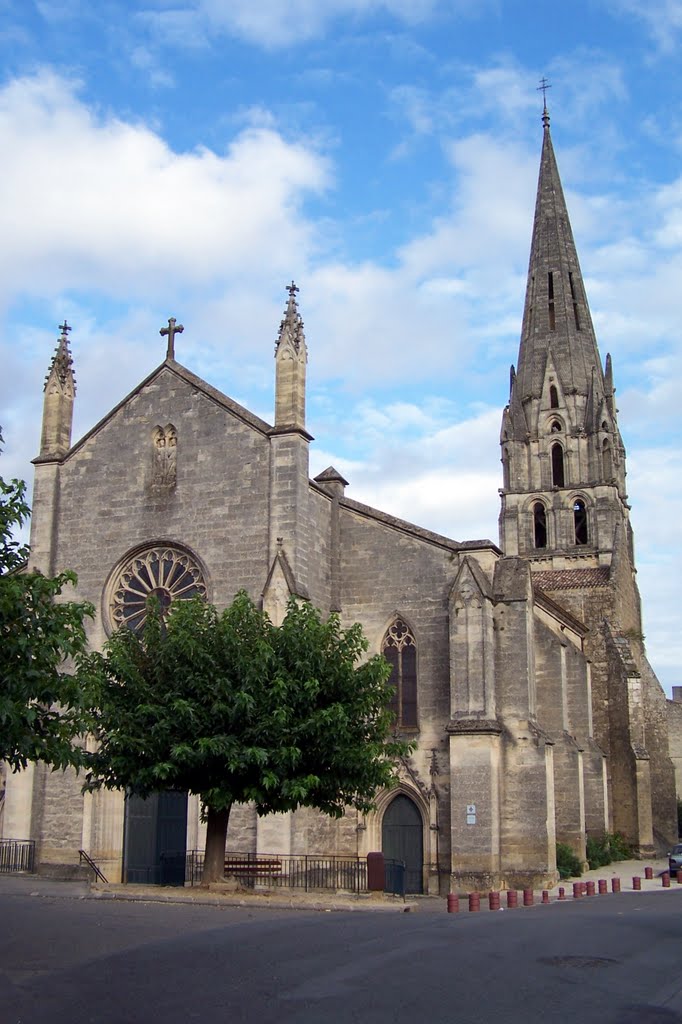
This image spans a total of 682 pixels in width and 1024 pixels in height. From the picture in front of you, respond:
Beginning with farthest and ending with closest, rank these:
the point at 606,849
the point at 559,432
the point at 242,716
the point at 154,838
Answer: the point at 559,432
the point at 606,849
the point at 154,838
the point at 242,716

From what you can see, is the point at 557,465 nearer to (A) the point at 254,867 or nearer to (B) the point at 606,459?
(B) the point at 606,459

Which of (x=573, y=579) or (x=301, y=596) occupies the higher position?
(x=573, y=579)

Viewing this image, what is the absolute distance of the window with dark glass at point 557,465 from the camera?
54472 mm

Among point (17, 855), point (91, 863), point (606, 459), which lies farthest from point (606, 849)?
point (606, 459)

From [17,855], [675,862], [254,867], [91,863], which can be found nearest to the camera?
[254,867]

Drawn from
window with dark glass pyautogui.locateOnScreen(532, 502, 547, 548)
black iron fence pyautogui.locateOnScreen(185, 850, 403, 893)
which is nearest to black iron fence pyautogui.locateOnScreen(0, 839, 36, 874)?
black iron fence pyautogui.locateOnScreen(185, 850, 403, 893)

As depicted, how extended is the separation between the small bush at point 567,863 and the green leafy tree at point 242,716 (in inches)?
406

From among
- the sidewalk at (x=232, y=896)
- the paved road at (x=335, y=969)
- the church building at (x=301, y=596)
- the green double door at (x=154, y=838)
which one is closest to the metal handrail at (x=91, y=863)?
the church building at (x=301, y=596)

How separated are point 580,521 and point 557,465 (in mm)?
3241

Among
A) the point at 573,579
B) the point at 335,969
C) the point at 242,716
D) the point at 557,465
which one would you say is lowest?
the point at 335,969

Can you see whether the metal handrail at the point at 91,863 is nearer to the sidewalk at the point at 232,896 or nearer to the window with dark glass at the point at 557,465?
the sidewalk at the point at 232,896

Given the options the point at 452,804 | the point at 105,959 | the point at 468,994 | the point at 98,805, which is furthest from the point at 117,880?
the point at 468,994

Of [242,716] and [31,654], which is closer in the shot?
[31,654]

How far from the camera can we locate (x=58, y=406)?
A: 3025 cm
